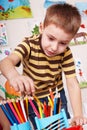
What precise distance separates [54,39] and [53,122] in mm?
260

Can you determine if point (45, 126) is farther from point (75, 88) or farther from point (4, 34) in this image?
point (4, 34)

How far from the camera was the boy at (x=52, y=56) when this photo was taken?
603 mm

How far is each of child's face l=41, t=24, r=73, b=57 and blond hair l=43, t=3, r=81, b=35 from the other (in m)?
0.01

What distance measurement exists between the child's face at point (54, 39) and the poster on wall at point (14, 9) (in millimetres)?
779

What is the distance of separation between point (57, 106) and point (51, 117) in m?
0.02

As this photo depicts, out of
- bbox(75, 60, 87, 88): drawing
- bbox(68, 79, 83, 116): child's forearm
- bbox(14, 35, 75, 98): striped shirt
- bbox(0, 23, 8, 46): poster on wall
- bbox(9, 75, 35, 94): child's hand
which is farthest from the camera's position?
bbox(75, 60, 87, 88): drawing

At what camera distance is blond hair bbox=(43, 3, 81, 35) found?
2.09ft

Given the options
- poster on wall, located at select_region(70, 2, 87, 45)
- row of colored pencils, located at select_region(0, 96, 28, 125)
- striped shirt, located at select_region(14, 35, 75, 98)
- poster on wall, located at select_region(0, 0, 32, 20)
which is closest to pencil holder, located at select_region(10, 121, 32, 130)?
row of colored pencils, located at select_region(0, 96, 28, 125)

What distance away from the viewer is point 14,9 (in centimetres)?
141

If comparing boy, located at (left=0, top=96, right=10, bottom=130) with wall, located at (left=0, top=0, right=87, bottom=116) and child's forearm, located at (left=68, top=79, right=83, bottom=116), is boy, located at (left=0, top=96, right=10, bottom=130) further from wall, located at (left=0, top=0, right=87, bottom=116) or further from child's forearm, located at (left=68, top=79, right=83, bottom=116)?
wall, located at (left=0, top=0, right=87, bottom=116)

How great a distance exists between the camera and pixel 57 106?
0.43 metres

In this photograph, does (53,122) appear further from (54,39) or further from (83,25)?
(83,25)

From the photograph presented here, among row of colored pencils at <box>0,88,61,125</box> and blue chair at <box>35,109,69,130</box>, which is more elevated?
row of colored pencils at <box>0,88,61,125</box>

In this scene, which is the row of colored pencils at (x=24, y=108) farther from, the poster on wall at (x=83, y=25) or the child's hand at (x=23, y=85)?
the poster on wall at (x=83, y=25)
